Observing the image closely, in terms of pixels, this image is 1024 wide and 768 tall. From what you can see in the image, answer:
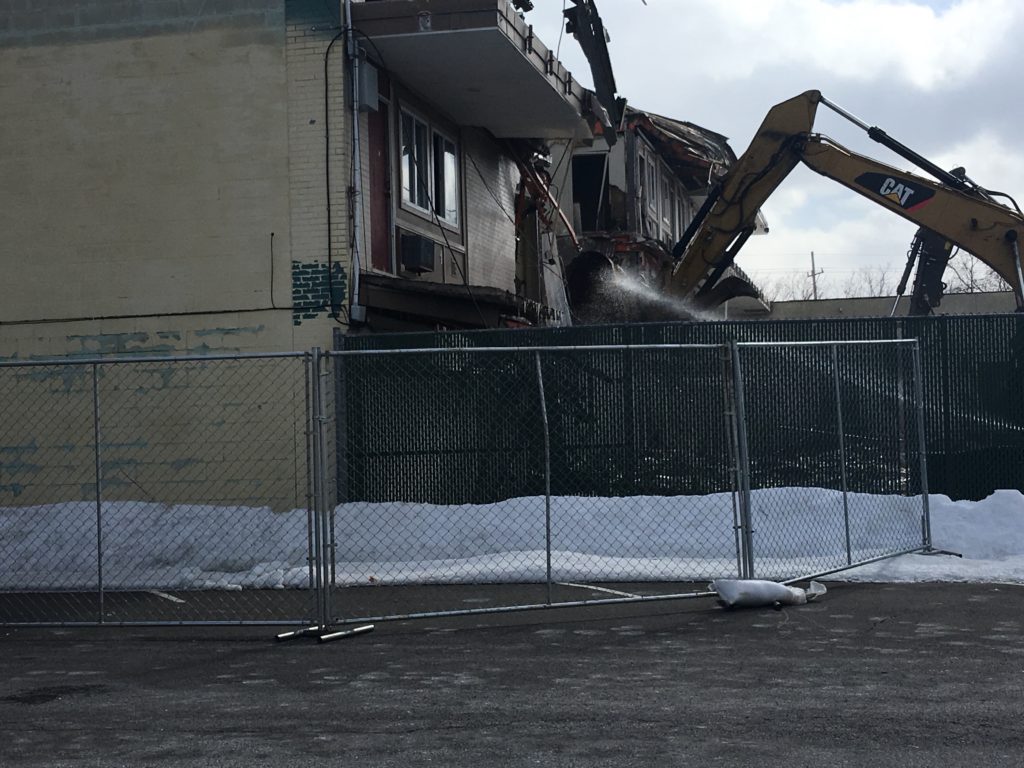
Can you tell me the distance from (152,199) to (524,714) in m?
10.7

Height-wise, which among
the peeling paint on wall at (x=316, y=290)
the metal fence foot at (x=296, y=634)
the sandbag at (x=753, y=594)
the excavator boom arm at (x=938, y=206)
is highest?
the excavator boom arm at (x=938, y=206)

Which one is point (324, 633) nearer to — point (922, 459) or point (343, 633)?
point (343, 633)

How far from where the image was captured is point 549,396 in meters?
14.6

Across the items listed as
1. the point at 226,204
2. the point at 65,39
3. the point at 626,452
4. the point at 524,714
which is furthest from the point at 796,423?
the point at 65,39

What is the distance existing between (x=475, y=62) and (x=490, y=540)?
19.9ft

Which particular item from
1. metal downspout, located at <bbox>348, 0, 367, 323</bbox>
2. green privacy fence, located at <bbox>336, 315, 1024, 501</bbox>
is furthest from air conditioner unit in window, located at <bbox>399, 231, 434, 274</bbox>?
green privacy fence, located at <bbox>336, 315, 1024, 501</bbox>

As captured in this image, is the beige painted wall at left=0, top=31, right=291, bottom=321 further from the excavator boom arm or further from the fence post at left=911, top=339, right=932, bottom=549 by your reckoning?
the excavator boom arm

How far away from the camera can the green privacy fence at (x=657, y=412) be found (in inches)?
562

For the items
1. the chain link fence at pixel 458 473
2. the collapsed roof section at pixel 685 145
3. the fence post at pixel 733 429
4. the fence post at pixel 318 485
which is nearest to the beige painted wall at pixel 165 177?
the chain link fence at pixel 458 473

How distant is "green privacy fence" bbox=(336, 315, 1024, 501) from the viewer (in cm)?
1428

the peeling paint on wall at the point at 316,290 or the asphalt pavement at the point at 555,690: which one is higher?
the peeling paint on wall at the point at 316,290

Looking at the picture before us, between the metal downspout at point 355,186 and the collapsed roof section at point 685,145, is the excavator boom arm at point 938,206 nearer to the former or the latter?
the metal downspout at point 355,186

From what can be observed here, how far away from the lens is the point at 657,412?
1445 centimetres

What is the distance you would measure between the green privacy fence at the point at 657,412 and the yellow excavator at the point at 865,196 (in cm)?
308
